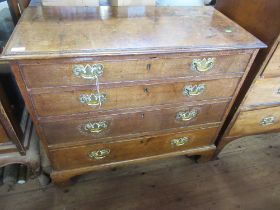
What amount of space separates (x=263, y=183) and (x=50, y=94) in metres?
1.34

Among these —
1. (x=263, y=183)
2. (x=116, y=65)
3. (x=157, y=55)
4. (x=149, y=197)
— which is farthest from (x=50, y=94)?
(x=263, y=183)

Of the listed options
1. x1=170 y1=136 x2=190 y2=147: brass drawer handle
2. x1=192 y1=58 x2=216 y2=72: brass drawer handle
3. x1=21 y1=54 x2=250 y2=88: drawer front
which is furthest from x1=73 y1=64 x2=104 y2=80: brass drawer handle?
x1=170 y1=136 x2=190 y2=147: brass drawer handle

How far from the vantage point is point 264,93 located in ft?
3.78

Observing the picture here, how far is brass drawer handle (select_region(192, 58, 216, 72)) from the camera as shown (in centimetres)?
90

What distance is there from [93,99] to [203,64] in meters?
0.46

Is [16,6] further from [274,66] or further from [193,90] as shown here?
[274,66]

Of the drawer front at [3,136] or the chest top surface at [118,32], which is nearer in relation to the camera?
the chest top surface at [118,32]

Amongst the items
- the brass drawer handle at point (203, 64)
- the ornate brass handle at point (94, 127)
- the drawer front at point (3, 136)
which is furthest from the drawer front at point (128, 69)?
the drawer front at point (3, 136)

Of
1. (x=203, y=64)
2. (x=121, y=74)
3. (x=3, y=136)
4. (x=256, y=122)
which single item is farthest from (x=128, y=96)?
(x=256, y=122)

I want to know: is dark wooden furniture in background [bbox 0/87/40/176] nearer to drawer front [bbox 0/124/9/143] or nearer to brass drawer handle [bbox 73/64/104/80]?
drawer front [bbox 0/124/9/143]

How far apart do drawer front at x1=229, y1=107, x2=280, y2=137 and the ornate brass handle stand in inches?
28.8

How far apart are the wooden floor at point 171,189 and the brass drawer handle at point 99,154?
0.81ft

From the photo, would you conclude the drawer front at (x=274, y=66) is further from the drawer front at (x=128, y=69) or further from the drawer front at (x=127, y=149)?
the drawer front at (x=127, y=149)

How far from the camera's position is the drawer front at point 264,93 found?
1.10 meters
